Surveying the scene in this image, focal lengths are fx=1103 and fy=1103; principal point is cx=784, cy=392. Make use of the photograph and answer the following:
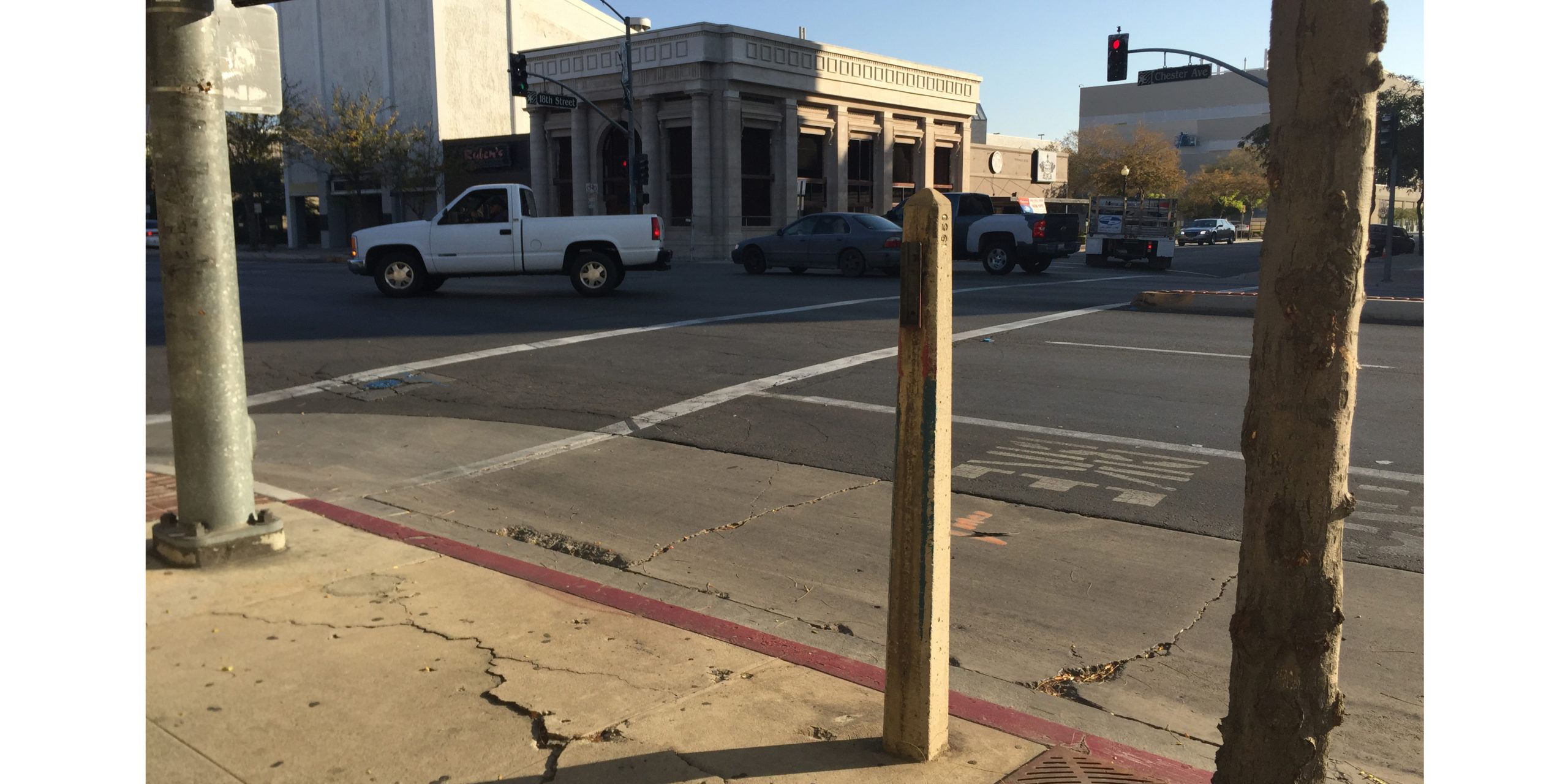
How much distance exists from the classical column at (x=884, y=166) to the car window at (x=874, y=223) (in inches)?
878

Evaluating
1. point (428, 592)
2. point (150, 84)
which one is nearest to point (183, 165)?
point (150, 84)

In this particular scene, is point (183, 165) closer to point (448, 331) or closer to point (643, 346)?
point (643, 346)

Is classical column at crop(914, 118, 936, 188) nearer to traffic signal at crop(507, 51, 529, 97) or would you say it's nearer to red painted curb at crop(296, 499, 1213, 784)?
traffic signal at crop(507, 51, 529, 97)

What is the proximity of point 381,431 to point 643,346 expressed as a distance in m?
4.41

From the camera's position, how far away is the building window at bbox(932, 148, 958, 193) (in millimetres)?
50875

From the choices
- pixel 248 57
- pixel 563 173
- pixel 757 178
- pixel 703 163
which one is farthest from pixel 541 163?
pixel 248 57

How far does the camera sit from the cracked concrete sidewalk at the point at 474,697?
3.33m

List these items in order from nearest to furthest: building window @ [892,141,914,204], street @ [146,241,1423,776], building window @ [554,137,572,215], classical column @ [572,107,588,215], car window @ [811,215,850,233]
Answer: street @ [146,241,1423,776]
car window @ [811,215,850,233]
classical column @ [572,107,588,215]
building window @ [554,137,572,215]
building window @ [892,141,914,204]

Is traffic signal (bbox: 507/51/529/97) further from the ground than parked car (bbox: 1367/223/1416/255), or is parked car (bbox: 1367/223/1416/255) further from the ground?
traffic signal (bbox: 507/51/529/97)

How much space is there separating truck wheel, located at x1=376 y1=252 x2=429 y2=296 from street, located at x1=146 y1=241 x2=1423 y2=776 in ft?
9.73

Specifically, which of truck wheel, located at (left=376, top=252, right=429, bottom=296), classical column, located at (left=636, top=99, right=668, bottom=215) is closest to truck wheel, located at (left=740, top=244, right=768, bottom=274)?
truck wheel, located at (left=376, top=252, right=429, bottom=296)

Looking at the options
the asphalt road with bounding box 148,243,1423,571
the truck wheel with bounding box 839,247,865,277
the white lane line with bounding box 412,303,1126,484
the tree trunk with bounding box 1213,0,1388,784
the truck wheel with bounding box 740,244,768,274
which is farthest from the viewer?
the truck wheel with bounding box 740,244,768,274

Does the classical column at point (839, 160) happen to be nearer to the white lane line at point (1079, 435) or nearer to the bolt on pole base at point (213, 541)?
the white lane line at point (1079, 435)

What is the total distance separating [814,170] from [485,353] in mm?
34148
